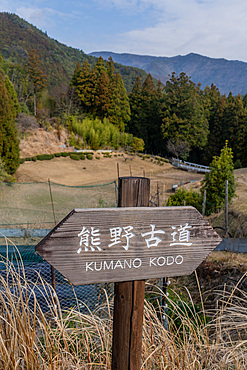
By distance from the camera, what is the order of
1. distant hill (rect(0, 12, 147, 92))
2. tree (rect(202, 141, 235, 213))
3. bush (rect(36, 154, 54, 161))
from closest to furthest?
1. tree (rect(202, 141, 235, 213))
2. bush (rect(36, 154, 54, 161))
3. distant hill (rect(0, 12, 147, 92))

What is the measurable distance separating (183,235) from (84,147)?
20799 mm

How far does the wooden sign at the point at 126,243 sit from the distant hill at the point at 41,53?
44361mm

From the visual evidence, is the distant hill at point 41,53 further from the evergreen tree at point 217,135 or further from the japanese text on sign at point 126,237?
the japanese text on sign at point 126,237

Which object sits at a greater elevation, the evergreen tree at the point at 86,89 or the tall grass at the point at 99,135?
the evergreen tree at the point at 86,89

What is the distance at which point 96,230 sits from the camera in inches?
39.1

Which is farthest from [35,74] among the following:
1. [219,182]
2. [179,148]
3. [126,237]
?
[126,237]

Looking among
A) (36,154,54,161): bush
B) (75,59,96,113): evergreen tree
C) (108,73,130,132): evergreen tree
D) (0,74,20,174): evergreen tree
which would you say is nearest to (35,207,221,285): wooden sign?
(0,74,20,174): evergreen tree

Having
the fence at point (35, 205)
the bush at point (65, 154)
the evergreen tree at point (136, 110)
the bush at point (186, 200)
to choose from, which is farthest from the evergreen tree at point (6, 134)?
the evergreen tree at point (136, 110)

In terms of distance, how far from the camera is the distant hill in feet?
153

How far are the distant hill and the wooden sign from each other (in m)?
44.4

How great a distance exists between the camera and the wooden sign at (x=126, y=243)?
979 millimetres

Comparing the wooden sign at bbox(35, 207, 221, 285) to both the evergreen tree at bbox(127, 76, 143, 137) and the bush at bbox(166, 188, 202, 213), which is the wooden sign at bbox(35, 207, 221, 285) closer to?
the bush at bbox(166, 188, 202, 213)

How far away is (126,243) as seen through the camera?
1.03 metres

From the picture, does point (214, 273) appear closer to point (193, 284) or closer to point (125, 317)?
point (193, 284)
